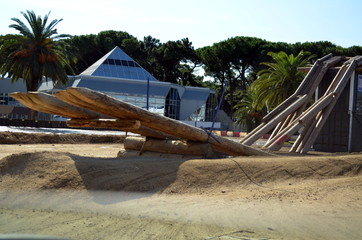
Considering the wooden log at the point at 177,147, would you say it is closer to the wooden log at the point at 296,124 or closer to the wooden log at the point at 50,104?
the wooden log at the point at 50,104

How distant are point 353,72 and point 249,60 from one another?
4552 cm

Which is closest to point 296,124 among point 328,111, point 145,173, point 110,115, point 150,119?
point 328,111

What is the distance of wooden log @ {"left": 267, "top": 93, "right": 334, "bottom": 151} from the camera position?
15.1 m

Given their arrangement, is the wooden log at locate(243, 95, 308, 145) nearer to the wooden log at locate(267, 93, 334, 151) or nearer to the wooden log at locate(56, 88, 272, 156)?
the wooden log at locate(267, 93, 334, 151)

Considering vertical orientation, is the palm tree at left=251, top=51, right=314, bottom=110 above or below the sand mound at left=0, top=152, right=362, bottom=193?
above

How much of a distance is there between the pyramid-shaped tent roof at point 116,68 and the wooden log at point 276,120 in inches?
1403

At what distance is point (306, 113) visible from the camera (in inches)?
634

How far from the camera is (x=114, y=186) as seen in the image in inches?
305

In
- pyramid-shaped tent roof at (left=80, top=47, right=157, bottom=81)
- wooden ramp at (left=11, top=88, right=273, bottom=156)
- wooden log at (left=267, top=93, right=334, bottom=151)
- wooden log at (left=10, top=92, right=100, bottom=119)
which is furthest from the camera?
pyramid-shaped tent roof at (left=80, top=47, right=157, bottom=81)

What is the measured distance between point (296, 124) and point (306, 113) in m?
0.79

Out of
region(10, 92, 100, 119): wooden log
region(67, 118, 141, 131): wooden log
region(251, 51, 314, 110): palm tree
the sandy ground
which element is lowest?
the sandy ground

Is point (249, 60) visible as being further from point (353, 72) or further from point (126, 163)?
point (126, 163)

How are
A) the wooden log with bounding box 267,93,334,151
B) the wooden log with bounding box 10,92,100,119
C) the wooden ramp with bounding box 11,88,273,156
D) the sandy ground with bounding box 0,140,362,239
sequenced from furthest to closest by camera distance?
the wooden log with bounding box 267,93,334,151 → the wooden log with bounding box 10,92,100,119 → the wooden ramp with bounding box 11,88,273,156 → the sandy ground with bounding box 0,140,362,239

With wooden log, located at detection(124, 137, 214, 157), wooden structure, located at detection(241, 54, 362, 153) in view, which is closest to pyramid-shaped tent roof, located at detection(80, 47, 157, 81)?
wooden structure, located at detection(241, 54, 362, 153)
